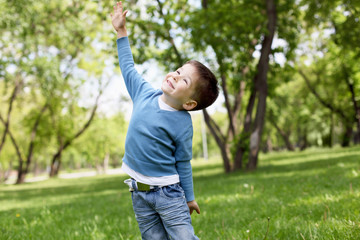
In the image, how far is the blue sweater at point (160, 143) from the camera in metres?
2.42

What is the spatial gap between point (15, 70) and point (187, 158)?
68.6 ft

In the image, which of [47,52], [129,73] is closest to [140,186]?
[129,73]

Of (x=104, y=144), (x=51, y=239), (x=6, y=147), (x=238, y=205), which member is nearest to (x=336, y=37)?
(x=238, y=205)

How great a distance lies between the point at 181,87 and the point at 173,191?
0.73 m

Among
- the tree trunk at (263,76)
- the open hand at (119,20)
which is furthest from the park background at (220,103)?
the open hand at (119,20)

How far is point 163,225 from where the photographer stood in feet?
8.39

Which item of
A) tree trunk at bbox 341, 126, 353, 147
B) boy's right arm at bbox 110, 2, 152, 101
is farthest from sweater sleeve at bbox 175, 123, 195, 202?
tree trunk at bbox 341, 126, 353, 147

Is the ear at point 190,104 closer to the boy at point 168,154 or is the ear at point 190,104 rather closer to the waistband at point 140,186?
the boy at point 168,154

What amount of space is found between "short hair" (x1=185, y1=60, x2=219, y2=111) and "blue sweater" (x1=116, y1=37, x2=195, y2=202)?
16cm

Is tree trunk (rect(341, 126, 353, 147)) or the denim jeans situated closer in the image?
the denim jeans

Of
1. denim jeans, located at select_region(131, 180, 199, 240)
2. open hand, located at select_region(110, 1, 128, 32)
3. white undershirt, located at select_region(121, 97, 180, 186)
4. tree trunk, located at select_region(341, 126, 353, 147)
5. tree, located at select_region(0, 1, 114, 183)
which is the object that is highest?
tree, located at select_region(0, 1, 114, 183)

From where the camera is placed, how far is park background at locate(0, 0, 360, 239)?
462cm

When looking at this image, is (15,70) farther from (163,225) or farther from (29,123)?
(163,225)

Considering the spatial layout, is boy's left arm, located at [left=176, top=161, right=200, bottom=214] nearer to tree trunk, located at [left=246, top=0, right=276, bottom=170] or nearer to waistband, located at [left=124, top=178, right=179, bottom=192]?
waistband, located at [left=124, top=178, right=179, bottom=192]
